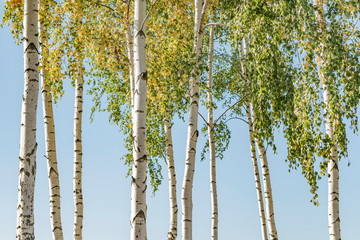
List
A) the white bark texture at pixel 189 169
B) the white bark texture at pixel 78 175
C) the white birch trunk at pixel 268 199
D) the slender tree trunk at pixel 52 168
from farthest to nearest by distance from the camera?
the white birch trunk at pixel 268 199
the white bark texture at pixel 78 175
the slender tree trunk at pixel 52 168
the white bark texture at pixel 189 169

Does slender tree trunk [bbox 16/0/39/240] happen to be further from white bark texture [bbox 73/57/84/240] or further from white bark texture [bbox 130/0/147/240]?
white bark texture [bbox 73/57/84/240]

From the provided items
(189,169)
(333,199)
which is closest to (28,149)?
(189,169)

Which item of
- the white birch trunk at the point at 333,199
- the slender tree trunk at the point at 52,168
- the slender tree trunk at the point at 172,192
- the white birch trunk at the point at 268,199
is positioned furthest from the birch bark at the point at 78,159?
the white birch trunk at the point at 333,199

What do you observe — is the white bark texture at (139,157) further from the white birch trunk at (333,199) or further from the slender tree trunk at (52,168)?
the white birch trunk at (333,199)

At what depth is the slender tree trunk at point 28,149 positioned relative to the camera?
7832 mm

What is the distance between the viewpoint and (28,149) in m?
7.93

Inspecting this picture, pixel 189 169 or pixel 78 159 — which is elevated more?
pixel 78 159

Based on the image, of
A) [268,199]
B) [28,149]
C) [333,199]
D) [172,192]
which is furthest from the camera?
[172,192]

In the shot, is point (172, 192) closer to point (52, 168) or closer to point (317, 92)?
point (52, 168)

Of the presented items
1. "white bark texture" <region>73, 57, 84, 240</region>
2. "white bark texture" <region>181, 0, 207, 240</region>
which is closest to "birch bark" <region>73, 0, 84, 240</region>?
"white bark texture" <region>73, 57, 84, 240</region>

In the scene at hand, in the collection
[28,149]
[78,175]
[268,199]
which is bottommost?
[28,149]

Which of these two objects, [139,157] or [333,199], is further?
[333,199]

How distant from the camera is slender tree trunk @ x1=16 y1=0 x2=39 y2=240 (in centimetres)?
783

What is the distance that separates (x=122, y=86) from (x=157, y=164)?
2.58m
